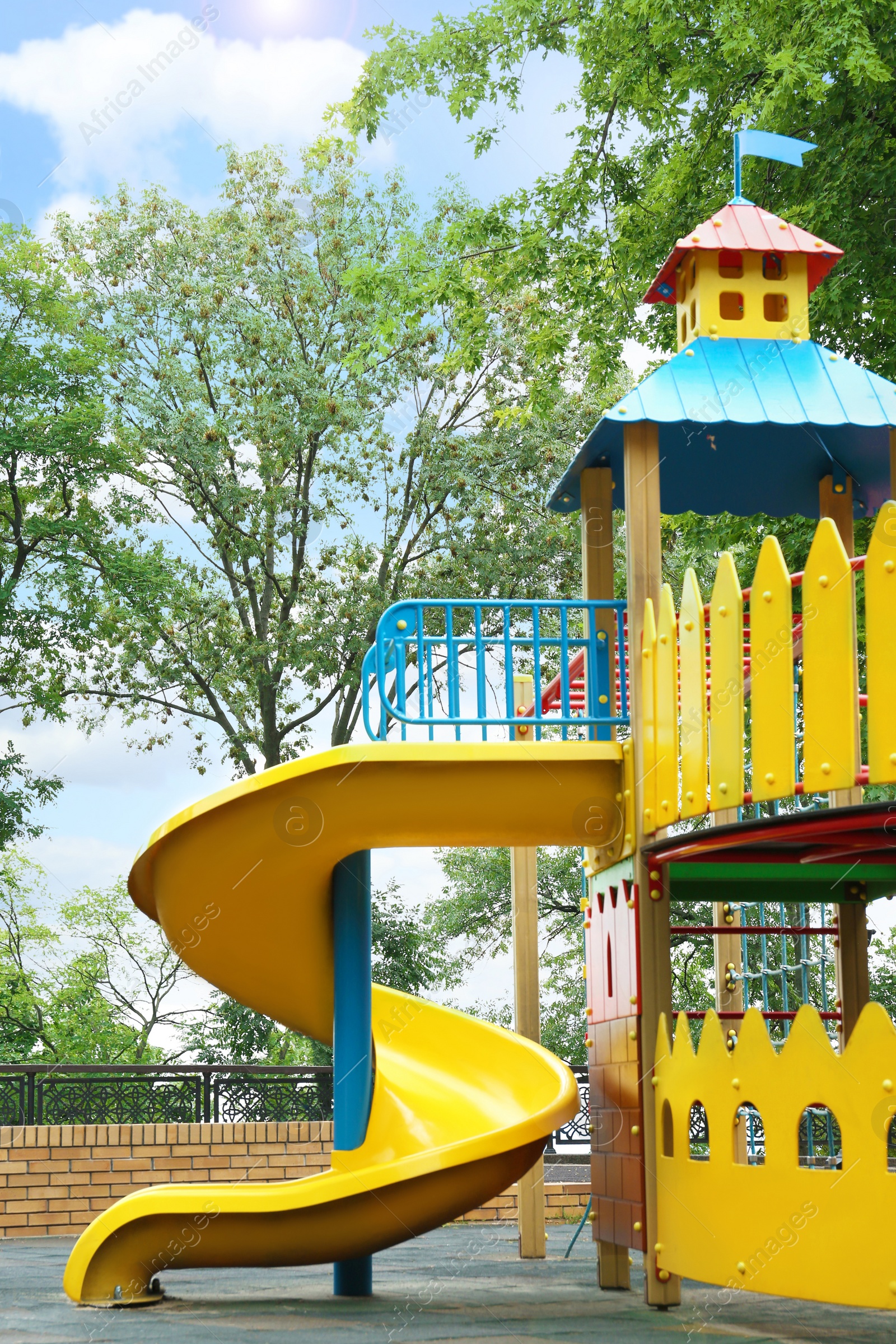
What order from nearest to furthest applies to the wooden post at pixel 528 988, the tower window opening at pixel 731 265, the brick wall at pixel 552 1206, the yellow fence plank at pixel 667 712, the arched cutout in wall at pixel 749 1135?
the yellow fence plank at pixel 667 712 → the tower window opening at pixel 731 265 → the wooden post at pixel 528 988 → the arched cutout in wall at pixel 749 1135 → the brick wall at pixel 552 1206

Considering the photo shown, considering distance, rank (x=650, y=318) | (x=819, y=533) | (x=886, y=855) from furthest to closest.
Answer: (x=650, y=318) < (x=886, y=855) < (x=819, y=533)

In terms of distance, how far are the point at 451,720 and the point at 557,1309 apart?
287 centimetres

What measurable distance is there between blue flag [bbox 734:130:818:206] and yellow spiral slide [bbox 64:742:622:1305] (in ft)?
13.1

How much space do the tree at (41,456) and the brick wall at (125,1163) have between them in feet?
17.8

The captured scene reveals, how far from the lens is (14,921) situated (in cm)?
2100

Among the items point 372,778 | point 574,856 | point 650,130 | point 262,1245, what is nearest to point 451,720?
point 372,778

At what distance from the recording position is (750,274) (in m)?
7.75

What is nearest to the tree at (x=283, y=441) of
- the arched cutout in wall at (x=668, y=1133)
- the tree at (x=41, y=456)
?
the tree at (x=41, y=456)

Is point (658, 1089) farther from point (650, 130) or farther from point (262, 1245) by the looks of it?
point (650, 130)

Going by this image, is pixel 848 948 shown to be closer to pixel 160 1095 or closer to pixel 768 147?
pixel 768 147

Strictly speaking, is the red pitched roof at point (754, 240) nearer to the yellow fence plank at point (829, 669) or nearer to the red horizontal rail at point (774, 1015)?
the yellow fence plank at point (829, 669)

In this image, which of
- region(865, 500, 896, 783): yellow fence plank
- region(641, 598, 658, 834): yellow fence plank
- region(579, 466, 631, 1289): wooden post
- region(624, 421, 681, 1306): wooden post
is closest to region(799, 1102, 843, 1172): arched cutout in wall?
region(624, 421, 681, 1306): wooden post

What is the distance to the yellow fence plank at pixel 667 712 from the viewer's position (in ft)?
20.7

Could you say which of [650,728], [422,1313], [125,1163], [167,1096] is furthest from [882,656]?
[167,1096]
